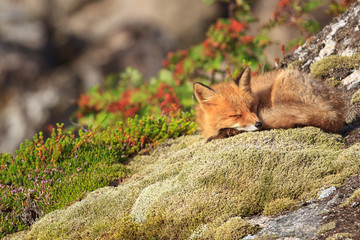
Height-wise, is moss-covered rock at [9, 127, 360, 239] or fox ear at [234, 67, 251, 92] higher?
fox ear at [234, 67, 251, 92]

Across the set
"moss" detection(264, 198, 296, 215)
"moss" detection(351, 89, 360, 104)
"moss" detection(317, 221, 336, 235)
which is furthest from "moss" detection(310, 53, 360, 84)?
"moss" detection(317, 221, 336, 235)

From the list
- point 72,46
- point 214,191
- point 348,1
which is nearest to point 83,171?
point 214,191

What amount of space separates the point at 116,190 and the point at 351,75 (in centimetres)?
444

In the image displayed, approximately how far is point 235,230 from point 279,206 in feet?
1.79

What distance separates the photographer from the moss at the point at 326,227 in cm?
332

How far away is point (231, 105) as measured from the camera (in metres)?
5.30

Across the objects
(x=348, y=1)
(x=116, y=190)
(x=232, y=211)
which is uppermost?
(x=348, y=1)

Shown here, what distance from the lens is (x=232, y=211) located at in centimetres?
405

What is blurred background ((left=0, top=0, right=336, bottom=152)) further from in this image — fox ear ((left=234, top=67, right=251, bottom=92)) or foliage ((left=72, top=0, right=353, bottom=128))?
fox ear ((left=234, top=67, right=251, bottom=92))

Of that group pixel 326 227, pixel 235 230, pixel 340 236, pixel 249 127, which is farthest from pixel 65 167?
pixel 340 236

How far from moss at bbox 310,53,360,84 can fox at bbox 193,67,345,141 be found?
1666 millimetres

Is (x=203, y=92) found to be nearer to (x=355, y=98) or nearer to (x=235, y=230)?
(x=235, y=230)

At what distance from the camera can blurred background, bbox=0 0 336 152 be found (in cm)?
1655

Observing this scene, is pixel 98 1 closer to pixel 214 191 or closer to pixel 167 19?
pixel 167 19
